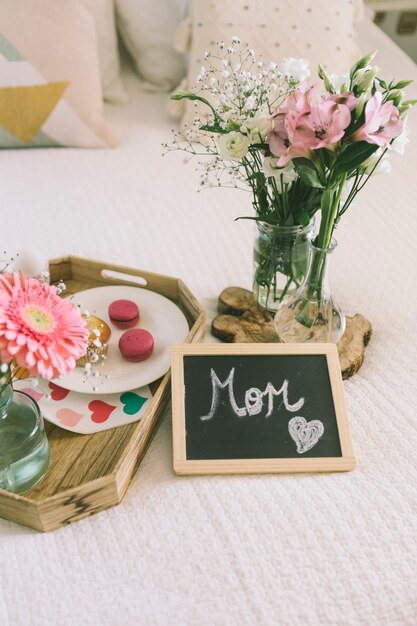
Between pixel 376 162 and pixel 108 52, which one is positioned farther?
pixel 108 52

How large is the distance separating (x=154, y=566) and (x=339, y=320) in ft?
1.47

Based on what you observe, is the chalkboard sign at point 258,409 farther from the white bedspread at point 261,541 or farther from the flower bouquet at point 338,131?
the flower bouquet at point 338,131

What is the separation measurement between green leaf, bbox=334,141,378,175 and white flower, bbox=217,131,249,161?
0.42 feet

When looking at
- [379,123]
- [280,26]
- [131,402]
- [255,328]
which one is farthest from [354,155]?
[280,26]

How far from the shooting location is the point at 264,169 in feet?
2.58

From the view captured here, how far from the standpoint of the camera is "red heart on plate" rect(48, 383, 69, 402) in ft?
2.79

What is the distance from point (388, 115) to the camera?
65cm

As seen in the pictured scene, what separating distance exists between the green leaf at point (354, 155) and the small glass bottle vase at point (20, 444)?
49 cm

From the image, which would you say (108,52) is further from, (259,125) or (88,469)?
(88,469)

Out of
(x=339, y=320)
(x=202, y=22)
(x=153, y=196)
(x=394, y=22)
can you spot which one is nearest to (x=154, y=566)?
(x=339, y=320)

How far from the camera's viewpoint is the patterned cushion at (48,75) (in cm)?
132

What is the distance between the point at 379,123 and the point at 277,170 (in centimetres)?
16

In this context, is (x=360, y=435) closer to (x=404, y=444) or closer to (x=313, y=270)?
(x=404, y=444)

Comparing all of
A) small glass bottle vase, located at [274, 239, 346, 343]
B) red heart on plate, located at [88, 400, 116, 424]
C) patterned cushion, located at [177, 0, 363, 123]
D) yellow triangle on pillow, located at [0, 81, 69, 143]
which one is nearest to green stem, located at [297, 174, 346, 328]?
small glass bottle vase, located at [274, 239, 346, 343]
